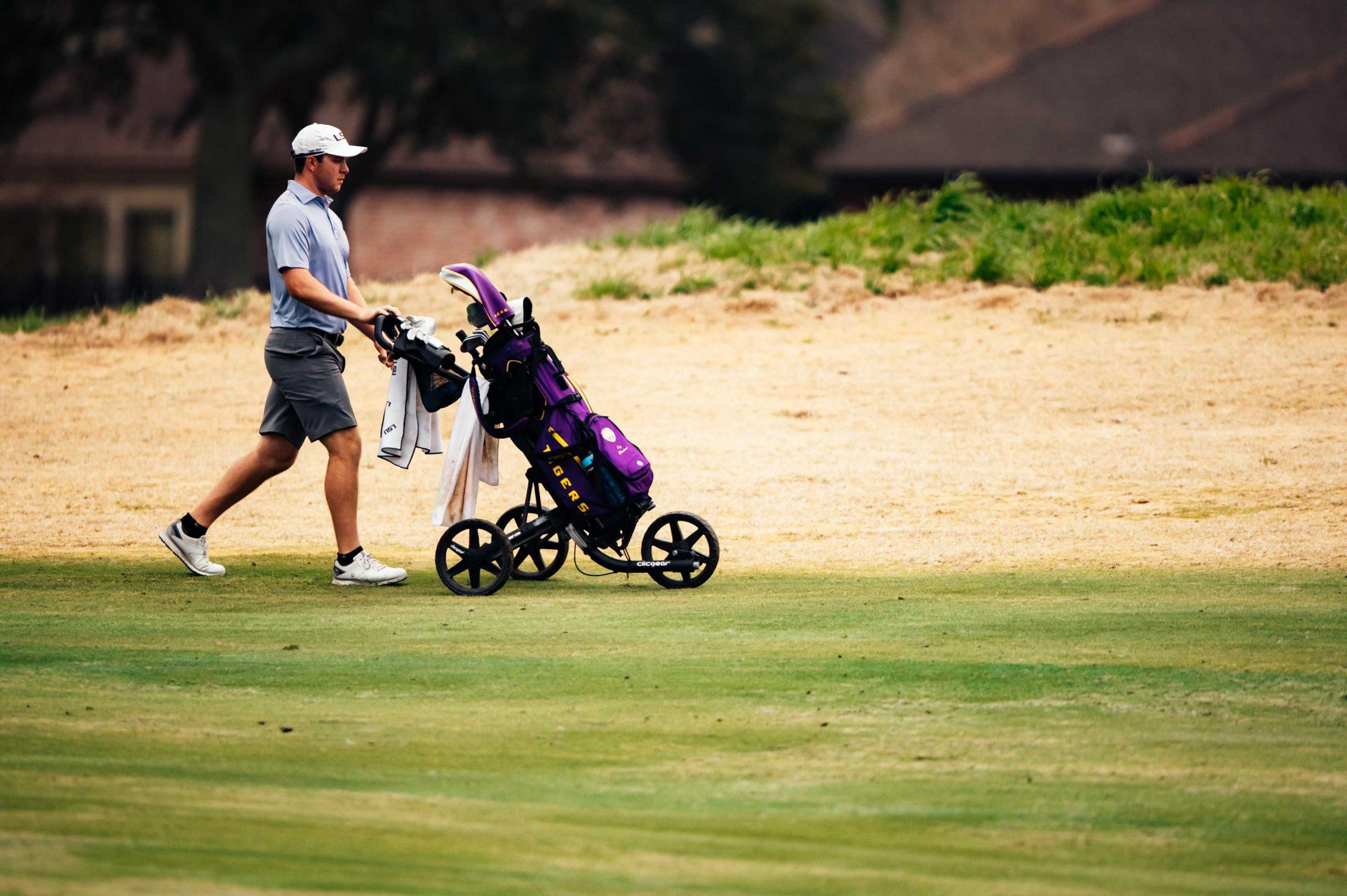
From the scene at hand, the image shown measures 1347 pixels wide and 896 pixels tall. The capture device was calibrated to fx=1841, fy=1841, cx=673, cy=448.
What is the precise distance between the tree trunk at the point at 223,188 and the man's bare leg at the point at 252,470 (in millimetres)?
21455

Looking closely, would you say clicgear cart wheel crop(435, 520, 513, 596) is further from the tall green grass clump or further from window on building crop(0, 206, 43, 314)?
window on building crop(0, 206, 43, 314)

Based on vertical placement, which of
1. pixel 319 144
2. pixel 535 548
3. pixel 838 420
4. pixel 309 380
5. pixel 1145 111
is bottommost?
pixel 535 548

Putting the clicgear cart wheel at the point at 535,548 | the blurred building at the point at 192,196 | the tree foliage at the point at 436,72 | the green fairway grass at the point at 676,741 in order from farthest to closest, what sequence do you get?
1. the blurred building at the point at 192,196
2. the tree foliage at the point at 436,72
3. the clicgear cart wheel at the point at 535,548
4. the green fairway grass at the point at 676,741

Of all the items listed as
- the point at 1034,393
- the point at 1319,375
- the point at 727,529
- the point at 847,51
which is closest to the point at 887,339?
the point at 1034,393

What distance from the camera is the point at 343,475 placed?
8.40 metres

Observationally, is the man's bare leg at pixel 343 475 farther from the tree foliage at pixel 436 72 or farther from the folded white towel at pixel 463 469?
the tree foliage at pixel 436 72

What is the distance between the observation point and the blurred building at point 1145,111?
35.2 m

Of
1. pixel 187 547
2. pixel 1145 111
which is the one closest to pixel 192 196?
pixel 1145 111

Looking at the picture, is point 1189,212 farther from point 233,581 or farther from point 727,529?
point 233,581

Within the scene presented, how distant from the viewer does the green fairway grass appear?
4.53 meters

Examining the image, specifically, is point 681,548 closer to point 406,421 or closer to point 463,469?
point 463,469

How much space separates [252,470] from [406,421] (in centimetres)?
77

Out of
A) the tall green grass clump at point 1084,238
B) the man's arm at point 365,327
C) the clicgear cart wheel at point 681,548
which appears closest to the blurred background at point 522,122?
the tall green grass clump at point 1084,238

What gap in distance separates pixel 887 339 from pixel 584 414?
739 centimetres
